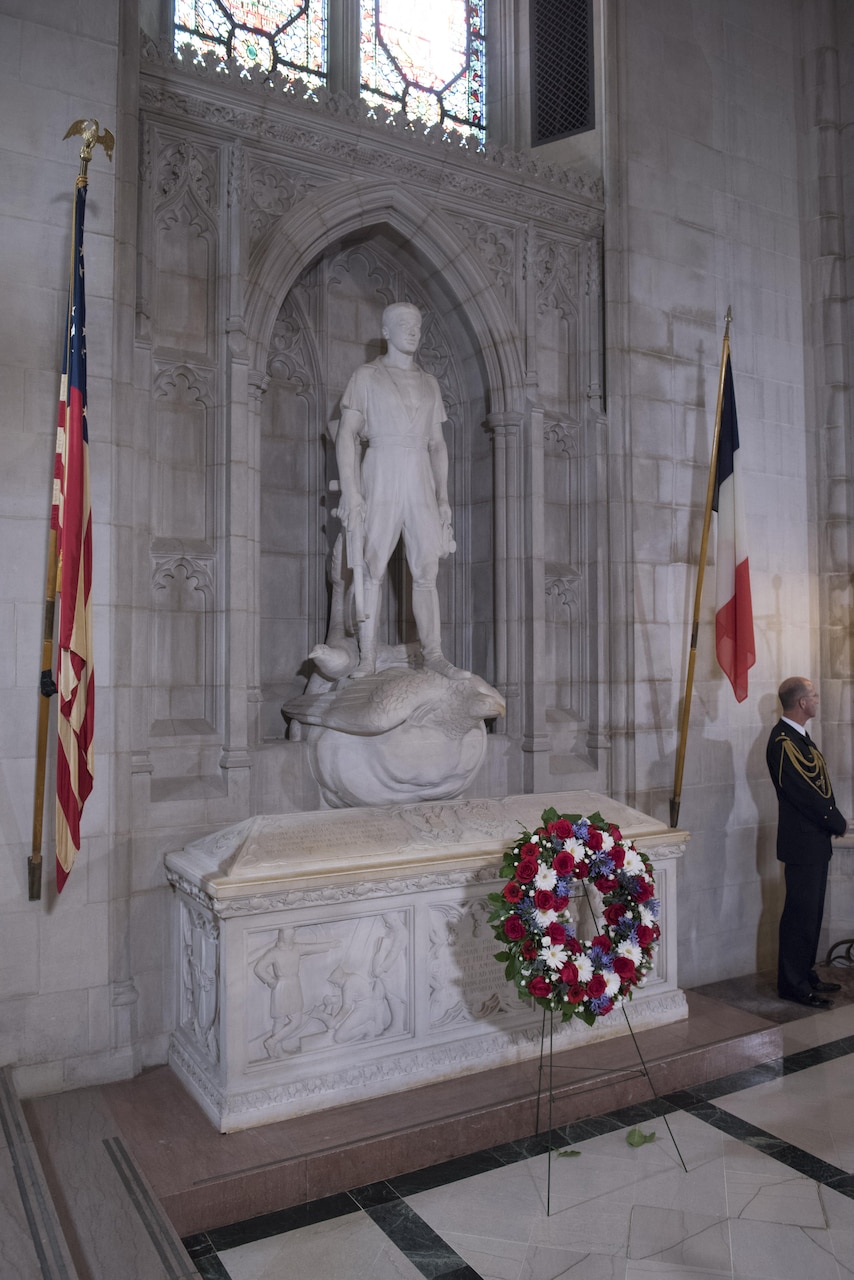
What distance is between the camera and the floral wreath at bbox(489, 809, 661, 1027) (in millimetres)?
3617

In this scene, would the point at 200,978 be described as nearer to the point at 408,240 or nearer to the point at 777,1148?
the point at 777,1148

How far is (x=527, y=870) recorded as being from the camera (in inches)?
145

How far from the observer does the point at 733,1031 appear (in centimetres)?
480

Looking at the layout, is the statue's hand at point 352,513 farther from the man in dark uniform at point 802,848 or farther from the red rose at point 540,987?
the man in dark uniform at point 802,848

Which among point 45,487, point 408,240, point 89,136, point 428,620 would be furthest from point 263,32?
point 428,620

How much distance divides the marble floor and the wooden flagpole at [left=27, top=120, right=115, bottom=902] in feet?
4.92

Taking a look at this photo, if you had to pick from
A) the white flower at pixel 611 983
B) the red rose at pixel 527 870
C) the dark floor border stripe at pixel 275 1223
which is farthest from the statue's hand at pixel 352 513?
the dark floor border stripe at pixel 275 1223

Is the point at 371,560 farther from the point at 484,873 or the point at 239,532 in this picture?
the point at 484,873

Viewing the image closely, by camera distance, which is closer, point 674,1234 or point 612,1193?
point 674,1234

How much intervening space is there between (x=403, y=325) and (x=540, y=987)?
3.18m

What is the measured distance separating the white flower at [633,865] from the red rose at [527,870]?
38cm

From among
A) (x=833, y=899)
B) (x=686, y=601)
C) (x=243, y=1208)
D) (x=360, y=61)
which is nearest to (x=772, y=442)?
(x=686, y=601)

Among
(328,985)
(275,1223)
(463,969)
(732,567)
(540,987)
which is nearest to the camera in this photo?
(275,1223)

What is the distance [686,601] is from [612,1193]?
348cm
